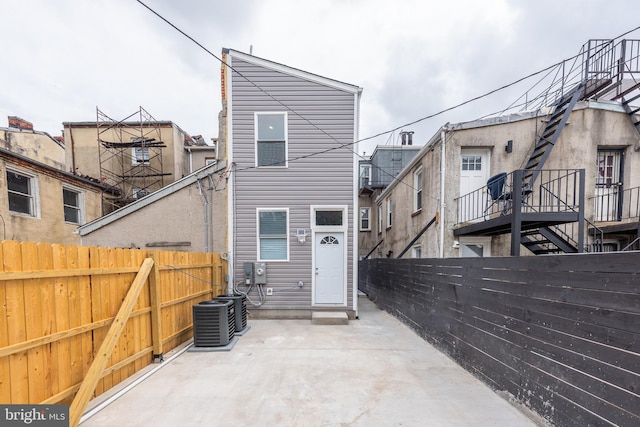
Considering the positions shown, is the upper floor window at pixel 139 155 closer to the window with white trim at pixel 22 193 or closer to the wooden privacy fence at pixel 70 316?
the window with white trim at pixel 22 193

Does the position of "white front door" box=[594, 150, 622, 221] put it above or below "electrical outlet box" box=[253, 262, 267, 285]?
above

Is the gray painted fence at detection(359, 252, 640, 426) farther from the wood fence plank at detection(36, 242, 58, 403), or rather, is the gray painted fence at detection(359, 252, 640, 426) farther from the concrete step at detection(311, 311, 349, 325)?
the wood fence plank at detection(36, 242, 58, 403)

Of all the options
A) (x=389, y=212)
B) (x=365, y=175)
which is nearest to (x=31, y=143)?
(x=365, y=175)

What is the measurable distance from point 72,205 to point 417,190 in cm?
1220

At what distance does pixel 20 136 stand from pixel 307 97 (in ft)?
44.9

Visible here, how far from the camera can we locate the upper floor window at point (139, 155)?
39.3 feet

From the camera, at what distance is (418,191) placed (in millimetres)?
7828

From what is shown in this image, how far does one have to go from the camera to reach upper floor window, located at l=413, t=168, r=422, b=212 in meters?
7.71

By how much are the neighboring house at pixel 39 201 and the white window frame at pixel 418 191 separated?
36.5 ft

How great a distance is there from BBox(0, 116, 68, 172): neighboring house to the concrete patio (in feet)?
43.6

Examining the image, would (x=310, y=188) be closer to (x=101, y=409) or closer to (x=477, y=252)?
(x=477, y=252)

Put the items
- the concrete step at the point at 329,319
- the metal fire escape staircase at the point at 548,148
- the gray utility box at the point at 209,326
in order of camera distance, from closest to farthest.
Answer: the gray utility box at the point at 209,326 → the metal fire escape staircase at the point at 548,148 → the concrete step at the point at 329,319

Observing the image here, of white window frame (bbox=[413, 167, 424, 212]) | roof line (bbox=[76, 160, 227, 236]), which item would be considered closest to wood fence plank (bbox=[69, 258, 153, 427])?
roof line (bbox=[76, 160, 227, 236])

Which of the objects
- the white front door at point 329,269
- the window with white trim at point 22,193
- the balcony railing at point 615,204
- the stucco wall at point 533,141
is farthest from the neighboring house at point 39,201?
the balcony railing at point 615,204
